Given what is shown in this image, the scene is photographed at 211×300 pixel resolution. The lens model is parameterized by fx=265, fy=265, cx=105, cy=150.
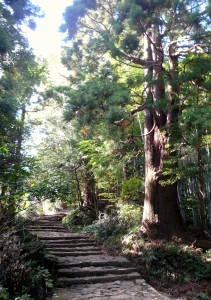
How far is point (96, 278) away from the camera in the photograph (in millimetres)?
5082

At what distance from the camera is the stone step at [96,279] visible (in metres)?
4.88

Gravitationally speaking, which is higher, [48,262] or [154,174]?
[154,174]

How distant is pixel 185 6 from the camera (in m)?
5.00

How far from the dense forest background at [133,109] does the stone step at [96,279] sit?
1.22 metres

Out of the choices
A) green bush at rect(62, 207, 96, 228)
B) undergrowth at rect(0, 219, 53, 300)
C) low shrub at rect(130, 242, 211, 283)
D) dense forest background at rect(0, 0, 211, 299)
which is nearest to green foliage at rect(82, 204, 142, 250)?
dense forest background at rect(0, 0, 211, 299)

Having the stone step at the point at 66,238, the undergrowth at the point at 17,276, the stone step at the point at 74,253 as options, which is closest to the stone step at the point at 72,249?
the stone step at the point at 74,253

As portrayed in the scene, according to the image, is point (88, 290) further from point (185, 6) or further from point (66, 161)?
point (66, 161)

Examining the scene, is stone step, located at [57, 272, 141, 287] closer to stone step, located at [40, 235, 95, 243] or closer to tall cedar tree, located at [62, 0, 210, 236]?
tall cedar tree, located at [62, 0, 210, 236]

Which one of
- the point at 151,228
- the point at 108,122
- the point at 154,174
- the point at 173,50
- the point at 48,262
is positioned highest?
the point at 173,50

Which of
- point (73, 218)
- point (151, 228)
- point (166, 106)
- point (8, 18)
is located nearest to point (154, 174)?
point (151, 228)

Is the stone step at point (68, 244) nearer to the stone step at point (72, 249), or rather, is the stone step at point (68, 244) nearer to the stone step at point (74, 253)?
the stone step at point (72, 249)

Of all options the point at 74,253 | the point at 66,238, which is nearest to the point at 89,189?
the point at 66,238

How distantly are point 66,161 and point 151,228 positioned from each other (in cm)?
603

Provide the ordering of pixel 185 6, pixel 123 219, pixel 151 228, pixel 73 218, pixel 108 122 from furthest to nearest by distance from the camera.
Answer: pixel 73 218
pixel 123 219
pixel 151 228
pixel 108 122
pixel 185 6
